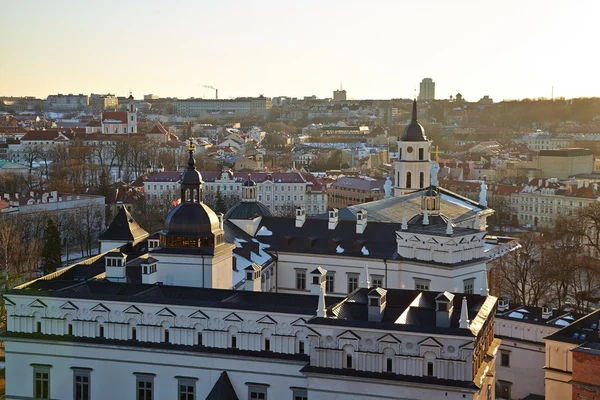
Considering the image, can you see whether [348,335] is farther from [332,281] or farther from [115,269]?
[332,281]

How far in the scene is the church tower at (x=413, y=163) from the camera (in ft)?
177

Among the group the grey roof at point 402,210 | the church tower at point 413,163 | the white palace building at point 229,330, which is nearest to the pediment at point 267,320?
the white palace building at point 229,330

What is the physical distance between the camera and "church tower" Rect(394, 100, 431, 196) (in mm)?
54031

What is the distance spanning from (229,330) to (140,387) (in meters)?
3.48

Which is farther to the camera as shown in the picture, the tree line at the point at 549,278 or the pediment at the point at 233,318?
the tree line at the point at 549,278

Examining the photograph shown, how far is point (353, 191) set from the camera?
310 feet

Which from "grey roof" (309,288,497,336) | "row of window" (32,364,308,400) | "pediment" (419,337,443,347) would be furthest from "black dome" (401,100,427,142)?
"pediment" (419,337,443,347)

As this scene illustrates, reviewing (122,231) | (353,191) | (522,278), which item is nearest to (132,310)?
(122,231)

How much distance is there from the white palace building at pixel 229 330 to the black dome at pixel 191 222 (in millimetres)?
47

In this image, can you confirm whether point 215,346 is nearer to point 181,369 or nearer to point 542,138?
point 181,369

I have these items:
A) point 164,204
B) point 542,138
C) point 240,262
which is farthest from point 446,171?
point 240,262

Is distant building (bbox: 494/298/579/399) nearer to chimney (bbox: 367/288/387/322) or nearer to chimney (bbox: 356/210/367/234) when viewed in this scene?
chimney (bbox: 356/210/367/234)

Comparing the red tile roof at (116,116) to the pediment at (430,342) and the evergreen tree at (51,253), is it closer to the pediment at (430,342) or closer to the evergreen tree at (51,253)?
the evergreen tree at (51,253)

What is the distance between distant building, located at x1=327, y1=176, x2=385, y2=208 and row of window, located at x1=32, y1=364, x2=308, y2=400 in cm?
6377
